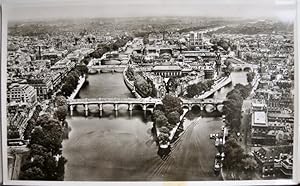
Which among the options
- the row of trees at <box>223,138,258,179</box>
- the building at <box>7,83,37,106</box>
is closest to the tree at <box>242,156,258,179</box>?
the row of trees at <box>223,138,258,179</box>

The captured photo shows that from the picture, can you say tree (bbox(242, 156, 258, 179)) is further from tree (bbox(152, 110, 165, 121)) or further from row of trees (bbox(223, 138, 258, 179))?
tree (bbox(152, 110, 165, 121))

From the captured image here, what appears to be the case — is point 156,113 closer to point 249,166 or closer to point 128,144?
point 128,144

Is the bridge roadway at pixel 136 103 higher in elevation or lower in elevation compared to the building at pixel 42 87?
lower

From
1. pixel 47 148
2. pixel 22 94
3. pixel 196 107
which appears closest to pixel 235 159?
pixel 196 107

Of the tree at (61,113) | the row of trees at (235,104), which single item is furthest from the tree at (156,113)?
the tree at (61,113)

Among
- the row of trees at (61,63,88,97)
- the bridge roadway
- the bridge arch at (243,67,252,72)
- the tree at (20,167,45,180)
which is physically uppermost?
the bridge arch at (243,67,252,72)

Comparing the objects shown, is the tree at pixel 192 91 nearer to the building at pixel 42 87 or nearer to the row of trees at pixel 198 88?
the row of trees at pixel 198 88
